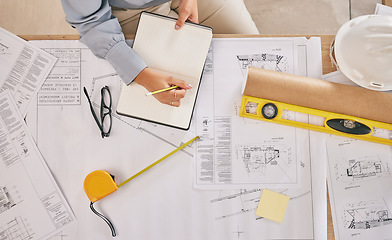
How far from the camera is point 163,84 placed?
2.49 feet

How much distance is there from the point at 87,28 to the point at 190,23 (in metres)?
0.24

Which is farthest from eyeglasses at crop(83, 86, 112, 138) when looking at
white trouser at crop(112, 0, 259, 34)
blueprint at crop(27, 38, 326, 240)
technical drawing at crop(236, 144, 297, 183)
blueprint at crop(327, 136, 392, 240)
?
blueprint at crop(327, 136, 392, 240)

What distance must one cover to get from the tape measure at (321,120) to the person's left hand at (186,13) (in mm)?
236

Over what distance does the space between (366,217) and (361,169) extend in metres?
0.11

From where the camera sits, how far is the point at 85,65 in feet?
2.66

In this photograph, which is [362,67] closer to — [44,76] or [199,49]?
[199,49]

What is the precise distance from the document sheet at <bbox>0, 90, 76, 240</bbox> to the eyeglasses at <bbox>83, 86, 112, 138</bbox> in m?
0.17

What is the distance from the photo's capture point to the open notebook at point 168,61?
2.56ft

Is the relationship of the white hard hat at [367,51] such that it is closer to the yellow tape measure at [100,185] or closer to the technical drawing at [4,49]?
the yellow tape measure at [100,185]

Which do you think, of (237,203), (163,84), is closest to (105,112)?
(163,84)

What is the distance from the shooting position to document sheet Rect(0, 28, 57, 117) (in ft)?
2.65

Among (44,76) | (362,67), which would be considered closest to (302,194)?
(362,67)

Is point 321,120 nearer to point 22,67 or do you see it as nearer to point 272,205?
point 272,205

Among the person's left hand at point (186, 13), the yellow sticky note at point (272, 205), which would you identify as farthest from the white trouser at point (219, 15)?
the yellow sticky note at point (272, 205)
